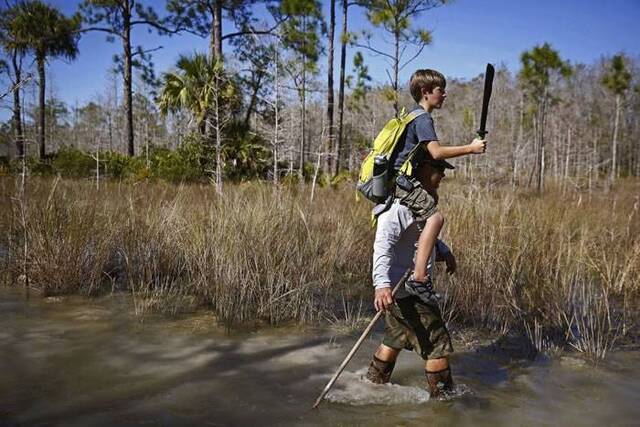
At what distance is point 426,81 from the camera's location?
2672 millimetres

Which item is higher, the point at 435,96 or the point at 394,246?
the point at 435,96

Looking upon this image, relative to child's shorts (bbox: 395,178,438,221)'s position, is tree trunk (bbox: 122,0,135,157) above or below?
above

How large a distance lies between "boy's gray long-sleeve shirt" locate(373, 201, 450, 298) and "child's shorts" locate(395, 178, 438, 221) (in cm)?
4

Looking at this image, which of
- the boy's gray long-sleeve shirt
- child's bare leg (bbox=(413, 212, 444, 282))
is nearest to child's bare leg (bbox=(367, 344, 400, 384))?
the boy's gray long-sleeve shirt

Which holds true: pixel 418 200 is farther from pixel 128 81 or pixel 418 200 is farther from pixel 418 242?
pixel 128 81

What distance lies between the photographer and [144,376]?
2.97 m

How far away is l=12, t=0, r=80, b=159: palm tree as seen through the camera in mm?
20281

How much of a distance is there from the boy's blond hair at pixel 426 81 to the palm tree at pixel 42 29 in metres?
20.9

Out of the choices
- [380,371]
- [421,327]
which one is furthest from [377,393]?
[421,327]

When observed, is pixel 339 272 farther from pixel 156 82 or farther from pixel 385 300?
pixel 156 82

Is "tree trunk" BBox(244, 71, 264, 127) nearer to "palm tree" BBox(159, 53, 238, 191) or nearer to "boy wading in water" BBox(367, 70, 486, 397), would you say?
"palm tree" BBox(159, 53, 238, 191)

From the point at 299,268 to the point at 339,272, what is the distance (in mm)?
1174

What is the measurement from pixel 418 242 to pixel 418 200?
227mm

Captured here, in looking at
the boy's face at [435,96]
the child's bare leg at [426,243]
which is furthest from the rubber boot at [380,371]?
the boy's face at [435,96]
